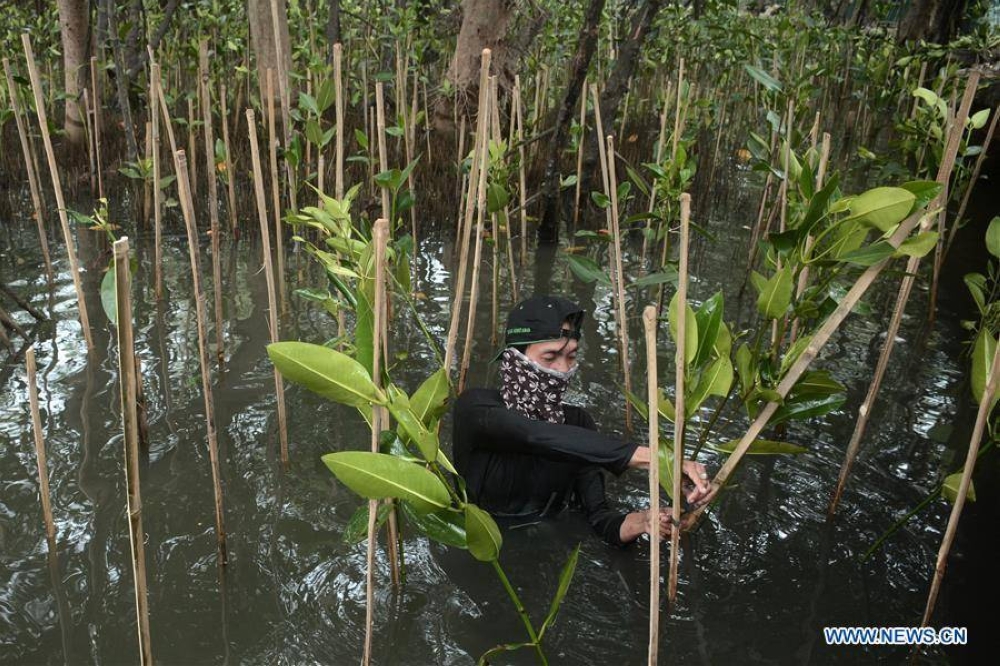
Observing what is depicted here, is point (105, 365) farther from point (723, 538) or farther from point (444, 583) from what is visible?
point (723, 538)

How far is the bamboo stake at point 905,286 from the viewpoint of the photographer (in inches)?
62.6

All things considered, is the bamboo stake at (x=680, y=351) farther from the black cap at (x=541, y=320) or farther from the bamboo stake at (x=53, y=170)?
the bamboo stake at (x=53, y=170)

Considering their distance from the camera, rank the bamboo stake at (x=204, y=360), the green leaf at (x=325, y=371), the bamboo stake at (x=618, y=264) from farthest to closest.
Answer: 1. the bamboo stake at (x=618, y=264)
2. the bamboo stake at (x=204, y=360)
3. the green leaf at (x=325, y=371)

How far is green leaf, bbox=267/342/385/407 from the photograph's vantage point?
1217 mm

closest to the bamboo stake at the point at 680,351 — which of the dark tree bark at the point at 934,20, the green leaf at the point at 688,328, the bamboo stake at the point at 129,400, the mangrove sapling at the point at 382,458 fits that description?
the green leaf at the point at 688,328

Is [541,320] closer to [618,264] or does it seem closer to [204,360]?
[618,264]

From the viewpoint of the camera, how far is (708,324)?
5.11 ft

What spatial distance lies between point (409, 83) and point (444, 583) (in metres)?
5.19

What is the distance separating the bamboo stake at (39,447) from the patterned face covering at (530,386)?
3.42 ft

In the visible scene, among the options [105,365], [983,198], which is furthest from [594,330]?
[983,198]

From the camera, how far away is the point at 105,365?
3006 millimetres

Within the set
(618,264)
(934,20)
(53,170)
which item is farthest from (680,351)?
(934,20)

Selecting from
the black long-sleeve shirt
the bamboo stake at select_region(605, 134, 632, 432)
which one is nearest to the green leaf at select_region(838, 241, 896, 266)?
the black long-sleeve shirt

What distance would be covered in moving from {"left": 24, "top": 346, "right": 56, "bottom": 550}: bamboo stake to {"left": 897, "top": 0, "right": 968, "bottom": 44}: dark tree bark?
801cm
